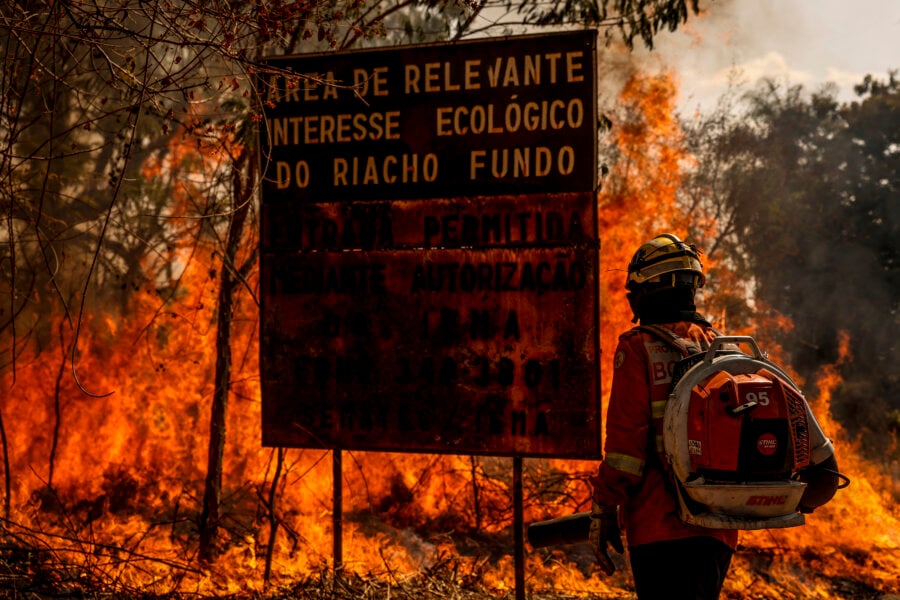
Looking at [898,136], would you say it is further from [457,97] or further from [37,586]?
[37,586]

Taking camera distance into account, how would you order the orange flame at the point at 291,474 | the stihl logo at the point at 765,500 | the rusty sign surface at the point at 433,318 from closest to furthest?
1. the stihl logo at the point at 765,500
2. the rusty sign surface at the point at 433,318
3. the orange flame at the point at 291,474

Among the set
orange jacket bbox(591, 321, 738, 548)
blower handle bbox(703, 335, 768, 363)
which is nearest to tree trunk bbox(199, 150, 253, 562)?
orange jacket bbox(591, 321, 738, 548)

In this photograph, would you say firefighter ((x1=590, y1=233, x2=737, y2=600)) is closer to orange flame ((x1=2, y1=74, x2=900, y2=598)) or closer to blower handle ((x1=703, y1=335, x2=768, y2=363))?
blower handle ((x1=703, y1=335, x2=768, y2=363))

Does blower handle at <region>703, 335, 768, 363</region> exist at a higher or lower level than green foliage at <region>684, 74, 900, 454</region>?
lower

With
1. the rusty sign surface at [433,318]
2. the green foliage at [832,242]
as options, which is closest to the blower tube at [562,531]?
the rusty sign surface at [433,318]

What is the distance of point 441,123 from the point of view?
639cm

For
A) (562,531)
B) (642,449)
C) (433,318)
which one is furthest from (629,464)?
(433,318)

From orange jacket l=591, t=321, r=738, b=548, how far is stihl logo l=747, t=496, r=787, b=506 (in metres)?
0.29

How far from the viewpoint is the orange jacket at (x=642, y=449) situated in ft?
12.7

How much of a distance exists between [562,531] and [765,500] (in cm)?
115

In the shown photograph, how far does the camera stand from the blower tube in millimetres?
4397

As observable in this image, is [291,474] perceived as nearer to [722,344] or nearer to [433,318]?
[433,318]

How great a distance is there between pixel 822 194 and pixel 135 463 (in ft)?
91.0

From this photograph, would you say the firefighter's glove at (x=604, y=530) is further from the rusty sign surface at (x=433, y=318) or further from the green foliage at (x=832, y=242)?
the green foliage at (x=832, y=242)
